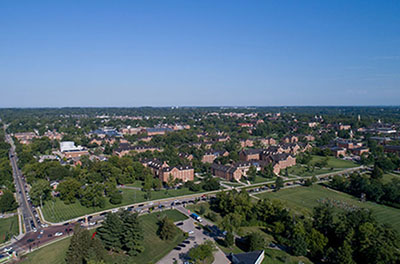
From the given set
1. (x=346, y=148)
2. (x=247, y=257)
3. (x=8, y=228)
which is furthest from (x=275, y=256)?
(x=346, y=148)

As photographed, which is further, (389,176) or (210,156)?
(210,156)

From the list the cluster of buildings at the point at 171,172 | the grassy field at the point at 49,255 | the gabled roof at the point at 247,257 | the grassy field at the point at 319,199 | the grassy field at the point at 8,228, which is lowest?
the grassy field at the point at 319,199

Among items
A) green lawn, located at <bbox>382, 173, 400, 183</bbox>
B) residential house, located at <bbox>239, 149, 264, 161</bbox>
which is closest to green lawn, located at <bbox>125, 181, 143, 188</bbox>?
residential house, located at <bbox>239, 149, 264, 161</bbox>

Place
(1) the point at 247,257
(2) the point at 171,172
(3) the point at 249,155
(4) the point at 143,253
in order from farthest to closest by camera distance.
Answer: (3) the point at 249,155, (2) the point at 171,172, (4) the point at 143,253, (1) the point at 247,257

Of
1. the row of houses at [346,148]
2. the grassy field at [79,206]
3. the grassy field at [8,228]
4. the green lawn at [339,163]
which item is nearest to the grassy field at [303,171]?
the green lawn at [339,163]

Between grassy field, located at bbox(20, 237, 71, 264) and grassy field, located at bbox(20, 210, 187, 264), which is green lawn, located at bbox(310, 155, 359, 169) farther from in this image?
grassy field, located at bbox(20, 237, 71, 264)

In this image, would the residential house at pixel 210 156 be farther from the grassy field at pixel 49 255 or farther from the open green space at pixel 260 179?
the grassy field at pixel 49 255

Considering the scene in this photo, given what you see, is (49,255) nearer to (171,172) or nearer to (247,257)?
(247,257)
